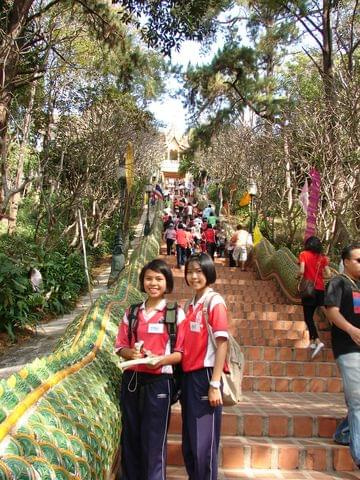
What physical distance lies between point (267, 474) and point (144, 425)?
127cm

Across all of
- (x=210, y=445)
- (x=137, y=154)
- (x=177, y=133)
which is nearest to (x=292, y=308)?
(x=210, y=445)

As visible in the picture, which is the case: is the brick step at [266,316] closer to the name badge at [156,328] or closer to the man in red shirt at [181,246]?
the name badge at [156,328]

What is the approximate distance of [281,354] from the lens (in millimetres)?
5996

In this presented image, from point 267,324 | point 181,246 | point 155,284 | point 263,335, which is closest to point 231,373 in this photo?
point 155,284

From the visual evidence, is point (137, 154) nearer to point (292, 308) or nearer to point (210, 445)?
point (292, 308)

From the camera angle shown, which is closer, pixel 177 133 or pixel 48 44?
pixel 48 44

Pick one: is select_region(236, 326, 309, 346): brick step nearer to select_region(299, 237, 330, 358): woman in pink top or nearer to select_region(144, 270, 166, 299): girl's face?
select_region(299, 237, 330, 358): woman in pink top

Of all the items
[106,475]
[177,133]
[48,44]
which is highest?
[177,133]


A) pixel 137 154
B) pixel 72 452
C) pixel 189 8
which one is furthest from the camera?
pixel 137 154

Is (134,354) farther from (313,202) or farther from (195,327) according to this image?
(313,202)

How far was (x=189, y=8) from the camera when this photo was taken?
937 cm

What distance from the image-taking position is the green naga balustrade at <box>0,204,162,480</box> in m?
1.88

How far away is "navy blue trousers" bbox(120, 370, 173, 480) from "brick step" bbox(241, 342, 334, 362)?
3.18 meters

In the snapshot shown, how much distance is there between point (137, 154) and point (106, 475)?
21.7 metres
